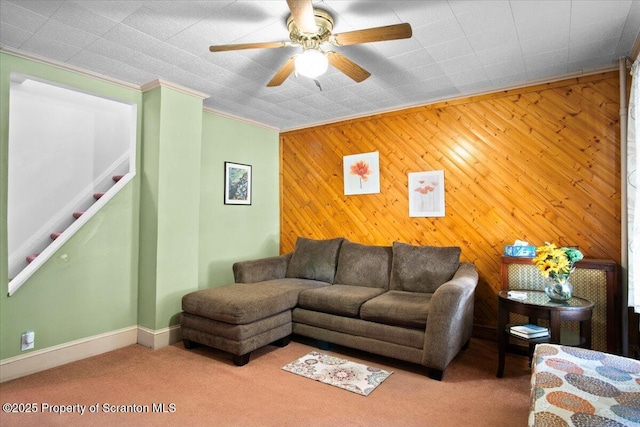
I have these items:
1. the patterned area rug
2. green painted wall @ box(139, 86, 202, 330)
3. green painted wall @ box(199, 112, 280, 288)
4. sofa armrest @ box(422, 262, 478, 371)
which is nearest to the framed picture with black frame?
green painted wall @ box(199, 112, 280, 288)

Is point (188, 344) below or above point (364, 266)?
below

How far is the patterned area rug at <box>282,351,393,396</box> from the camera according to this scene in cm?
263

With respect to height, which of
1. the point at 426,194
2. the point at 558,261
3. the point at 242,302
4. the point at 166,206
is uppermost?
the point at 426,194

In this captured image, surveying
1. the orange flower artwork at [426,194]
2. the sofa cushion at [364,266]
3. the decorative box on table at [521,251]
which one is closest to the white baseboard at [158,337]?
the sofa cushion at [364,266]

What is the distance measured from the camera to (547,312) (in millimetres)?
2527

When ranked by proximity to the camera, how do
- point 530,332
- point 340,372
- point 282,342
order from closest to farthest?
point 530,332
point 340,372
point 282,342

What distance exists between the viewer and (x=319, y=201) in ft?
15.9

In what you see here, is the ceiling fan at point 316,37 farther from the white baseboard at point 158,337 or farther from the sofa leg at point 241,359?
the white baseboard at point 158,337

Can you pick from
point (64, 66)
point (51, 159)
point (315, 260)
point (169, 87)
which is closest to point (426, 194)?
point (315, 260)

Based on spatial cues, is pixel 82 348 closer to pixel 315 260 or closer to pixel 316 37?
pixel 315 260

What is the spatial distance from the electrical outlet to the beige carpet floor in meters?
0.24

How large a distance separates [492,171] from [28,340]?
4.39 m

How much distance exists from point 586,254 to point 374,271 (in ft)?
6.32

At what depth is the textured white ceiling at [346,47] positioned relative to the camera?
2191 millimetres
